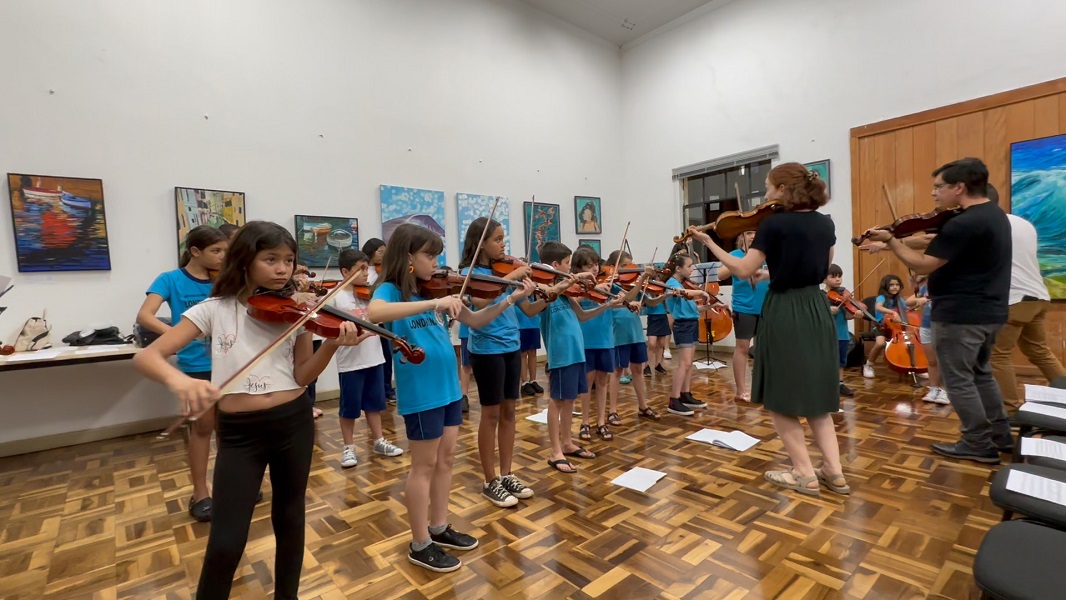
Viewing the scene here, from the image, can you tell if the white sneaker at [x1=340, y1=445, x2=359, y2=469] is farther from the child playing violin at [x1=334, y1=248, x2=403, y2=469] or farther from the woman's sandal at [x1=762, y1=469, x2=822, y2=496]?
the woman's sandal at [x1=762, y1=469, x2=822, y2=496]

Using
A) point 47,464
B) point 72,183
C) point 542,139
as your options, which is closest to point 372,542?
point 47,464

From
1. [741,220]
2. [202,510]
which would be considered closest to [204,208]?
[202,510]

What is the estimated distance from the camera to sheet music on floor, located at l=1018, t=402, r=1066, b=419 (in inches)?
80.3

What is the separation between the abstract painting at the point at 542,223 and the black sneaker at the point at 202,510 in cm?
492

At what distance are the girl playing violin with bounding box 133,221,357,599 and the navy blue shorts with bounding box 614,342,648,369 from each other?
2.60m

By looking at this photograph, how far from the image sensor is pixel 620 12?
23.8ft

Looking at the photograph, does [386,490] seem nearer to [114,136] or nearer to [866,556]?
[866,556]

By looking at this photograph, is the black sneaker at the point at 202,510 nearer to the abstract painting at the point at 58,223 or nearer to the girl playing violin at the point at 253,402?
the girl playing violin at the point at 253,402

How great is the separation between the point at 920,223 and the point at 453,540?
118 inches

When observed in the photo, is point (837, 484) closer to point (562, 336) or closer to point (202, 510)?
point (562, 336)

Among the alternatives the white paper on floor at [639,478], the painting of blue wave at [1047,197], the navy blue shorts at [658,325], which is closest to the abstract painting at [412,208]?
the navy blue shorts at [658,325]

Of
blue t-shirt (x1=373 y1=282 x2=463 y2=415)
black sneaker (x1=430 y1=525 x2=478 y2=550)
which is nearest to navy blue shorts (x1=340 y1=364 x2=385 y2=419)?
black sneaker (x1=430 y1=525 x2=478 y2=550)

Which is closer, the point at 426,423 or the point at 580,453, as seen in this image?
the point at 426,423

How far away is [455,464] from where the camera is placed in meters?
3.15
